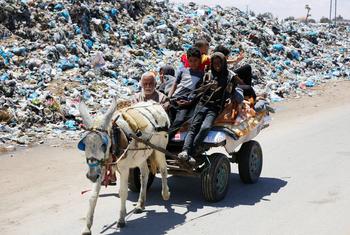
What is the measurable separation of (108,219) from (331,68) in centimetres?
1911

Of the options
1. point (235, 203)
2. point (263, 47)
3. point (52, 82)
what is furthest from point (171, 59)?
point (235, 203)

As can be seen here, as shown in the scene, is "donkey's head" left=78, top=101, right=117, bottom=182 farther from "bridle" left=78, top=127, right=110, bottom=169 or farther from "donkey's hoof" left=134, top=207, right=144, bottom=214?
"donkey's hoof" left=134, top=207, right=144, bottom=214

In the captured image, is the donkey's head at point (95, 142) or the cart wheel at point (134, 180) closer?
the donkey's head at point (95, 142)

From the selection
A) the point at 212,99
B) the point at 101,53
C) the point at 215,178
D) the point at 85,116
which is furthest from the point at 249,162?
the point at 101,53

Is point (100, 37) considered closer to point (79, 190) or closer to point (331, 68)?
point (79, 190)

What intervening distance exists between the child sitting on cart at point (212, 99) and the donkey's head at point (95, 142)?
161 cm

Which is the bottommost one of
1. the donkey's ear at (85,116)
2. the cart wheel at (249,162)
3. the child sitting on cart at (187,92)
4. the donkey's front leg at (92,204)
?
the donkey's front leg at (92,204)

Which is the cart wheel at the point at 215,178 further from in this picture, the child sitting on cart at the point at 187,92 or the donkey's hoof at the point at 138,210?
the donkey's hoof at the point at 138,210

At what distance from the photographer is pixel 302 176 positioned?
816 centimetres

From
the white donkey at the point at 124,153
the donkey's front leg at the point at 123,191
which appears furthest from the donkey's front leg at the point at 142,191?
the donkey's front leg at the point at 123,191

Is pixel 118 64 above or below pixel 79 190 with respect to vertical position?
above

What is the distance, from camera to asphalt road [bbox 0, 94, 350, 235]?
6.05m

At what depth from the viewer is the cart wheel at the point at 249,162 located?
25.1 feet

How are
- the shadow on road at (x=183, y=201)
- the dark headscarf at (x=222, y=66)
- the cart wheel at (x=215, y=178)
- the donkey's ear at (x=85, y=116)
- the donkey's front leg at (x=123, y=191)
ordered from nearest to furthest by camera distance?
the donkey's ear at (x=85, y=116) → the donkey's front leg at (x=123, y=191) → the shadow on road at (x=183, y=201) → the cart wheel at (x=215, y=178) → the dark headscarf at (x=222, y=66)
